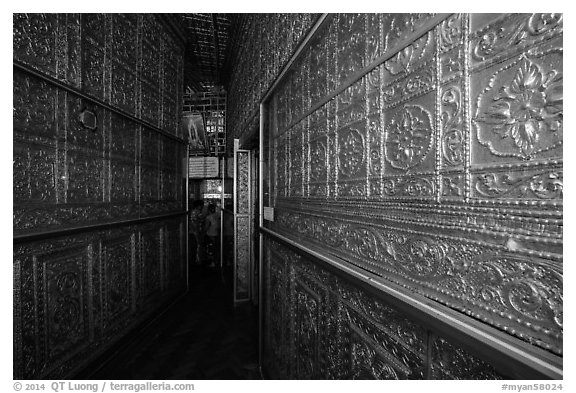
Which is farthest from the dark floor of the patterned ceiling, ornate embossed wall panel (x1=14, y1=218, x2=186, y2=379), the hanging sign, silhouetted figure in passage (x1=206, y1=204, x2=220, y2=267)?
the patterned ceiling

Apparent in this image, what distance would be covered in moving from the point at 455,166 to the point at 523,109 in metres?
0.18

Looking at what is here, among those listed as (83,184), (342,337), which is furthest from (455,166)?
(83,184)

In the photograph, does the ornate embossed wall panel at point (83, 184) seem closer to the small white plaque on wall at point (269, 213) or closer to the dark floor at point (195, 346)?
the dark floor at point (195, 346)

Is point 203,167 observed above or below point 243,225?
above

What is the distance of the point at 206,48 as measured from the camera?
18.3ft

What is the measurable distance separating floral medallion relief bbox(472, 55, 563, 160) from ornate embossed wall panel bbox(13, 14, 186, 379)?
2466mm

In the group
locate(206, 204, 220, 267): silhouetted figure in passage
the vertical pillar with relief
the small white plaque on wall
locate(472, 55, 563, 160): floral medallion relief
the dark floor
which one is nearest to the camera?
locate(472, 55, 563, 160): floral medallion relief

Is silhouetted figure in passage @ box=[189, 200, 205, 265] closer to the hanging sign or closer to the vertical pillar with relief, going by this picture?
the hanging sign

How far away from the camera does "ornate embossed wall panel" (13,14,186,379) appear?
1929 mm

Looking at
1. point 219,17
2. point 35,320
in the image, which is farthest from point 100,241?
point 219,17

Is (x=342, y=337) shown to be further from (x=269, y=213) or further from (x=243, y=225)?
(x=243, y=225)

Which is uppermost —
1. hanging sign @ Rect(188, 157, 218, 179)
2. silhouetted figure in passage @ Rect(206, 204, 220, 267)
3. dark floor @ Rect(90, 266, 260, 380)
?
hanging sign @ Rect(188, 157, 218, 179)

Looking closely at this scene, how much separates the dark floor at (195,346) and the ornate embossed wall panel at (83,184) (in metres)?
0.25

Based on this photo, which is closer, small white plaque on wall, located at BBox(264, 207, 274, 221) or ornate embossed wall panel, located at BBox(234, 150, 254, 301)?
small white plaque on wall, located at BBox(264, 207, 274, 221)
